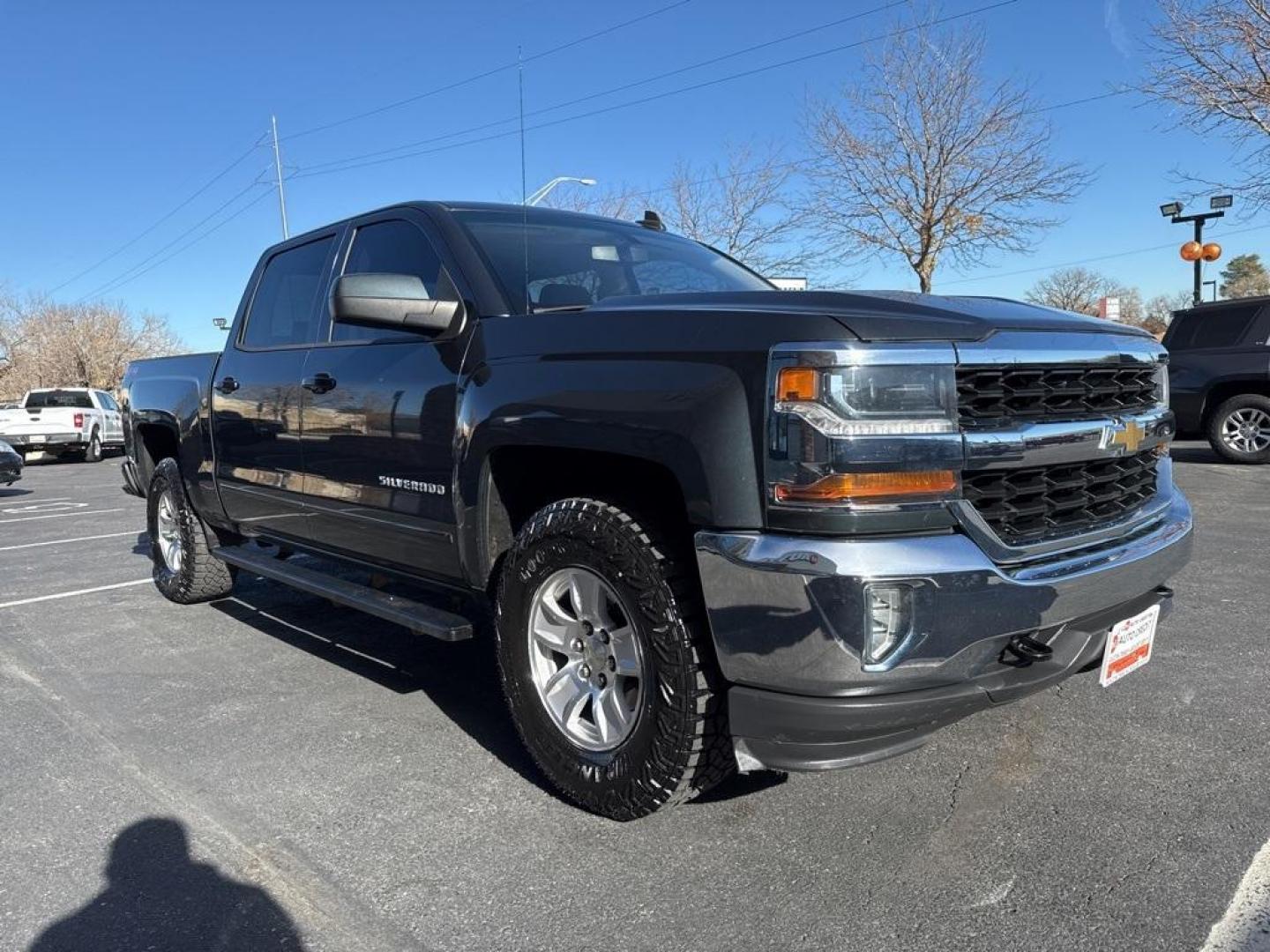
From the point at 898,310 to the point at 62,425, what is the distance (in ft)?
74.4

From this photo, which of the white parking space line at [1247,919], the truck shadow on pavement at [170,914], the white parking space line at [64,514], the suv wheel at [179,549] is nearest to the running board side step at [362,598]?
the suv wheel at [179,549]

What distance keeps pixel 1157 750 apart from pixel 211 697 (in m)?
3.71

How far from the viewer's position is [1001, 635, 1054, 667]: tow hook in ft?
7.73

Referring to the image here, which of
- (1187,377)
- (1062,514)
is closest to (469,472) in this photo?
(1062,514)

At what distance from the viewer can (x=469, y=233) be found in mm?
3502

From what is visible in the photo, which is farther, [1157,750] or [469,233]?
[469,233]

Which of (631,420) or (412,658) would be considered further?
(412,658)

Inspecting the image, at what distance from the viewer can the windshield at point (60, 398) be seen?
2186 centimetres

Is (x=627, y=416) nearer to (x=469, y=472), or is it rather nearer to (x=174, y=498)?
(x=469, y=472)

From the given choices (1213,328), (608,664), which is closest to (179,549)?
(608,664)

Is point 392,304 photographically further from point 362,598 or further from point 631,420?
point 362,598

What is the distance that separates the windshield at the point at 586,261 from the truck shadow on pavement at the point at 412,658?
1.54m

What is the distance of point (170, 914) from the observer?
238cm

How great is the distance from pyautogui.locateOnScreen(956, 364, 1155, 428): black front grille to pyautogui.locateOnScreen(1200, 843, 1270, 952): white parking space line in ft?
4.13
